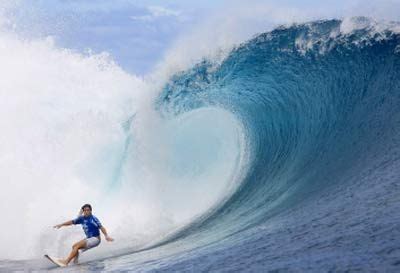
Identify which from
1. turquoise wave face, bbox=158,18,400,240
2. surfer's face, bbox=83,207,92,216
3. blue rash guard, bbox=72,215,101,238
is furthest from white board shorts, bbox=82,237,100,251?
turquoise wave face, bbox=158,18,400,240

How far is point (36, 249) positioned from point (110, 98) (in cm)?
777

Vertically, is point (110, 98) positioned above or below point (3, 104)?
below

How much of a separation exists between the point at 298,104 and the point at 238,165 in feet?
7.54

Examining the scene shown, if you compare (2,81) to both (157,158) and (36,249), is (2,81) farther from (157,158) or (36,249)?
(36,249)

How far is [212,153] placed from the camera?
14.6m

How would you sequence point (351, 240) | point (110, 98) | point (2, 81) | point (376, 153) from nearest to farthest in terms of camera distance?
point (351, 240), point (376, 153), point (110, 98), point (2, 81)

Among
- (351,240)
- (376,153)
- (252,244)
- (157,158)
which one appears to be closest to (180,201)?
(157,158)

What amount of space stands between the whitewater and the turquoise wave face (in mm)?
36

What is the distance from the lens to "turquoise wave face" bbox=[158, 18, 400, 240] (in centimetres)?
748

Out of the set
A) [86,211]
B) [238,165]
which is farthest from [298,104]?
[86,211]

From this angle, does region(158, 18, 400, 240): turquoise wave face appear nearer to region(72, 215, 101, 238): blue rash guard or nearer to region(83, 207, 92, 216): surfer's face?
region(72, 215, 101, 238): blue rash guard

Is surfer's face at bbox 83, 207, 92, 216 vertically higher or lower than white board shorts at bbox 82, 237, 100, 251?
higher

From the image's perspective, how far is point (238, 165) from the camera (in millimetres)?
12938

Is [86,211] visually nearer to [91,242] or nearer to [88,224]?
[88,224]
